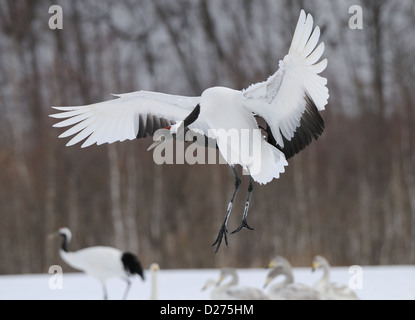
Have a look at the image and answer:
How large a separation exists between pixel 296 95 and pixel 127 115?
0.85 m

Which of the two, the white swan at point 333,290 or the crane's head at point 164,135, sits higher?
the crane's head at point 164,135

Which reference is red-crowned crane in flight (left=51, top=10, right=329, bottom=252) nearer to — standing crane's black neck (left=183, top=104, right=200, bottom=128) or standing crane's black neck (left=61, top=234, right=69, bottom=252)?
standing crane's black neck (left=183, top=104, right=200, bottom=128)

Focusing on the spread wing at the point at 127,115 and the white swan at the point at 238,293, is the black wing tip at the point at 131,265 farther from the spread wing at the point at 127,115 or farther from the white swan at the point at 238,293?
the spread wing at the point at 127,115

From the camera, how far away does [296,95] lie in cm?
271

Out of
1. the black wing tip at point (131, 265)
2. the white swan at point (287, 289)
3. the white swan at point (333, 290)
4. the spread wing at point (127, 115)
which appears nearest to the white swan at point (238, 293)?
the white swan at point (287, 289)

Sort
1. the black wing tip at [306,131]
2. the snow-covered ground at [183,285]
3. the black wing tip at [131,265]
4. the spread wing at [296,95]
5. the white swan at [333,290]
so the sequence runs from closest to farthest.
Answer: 1. the spread wing at [296,95]
2. the black wing tip at [306,131]
3. the white swan at [333,290]
4. the snow-covered ground at [183,285]
5. the black wing tip at [131,265]

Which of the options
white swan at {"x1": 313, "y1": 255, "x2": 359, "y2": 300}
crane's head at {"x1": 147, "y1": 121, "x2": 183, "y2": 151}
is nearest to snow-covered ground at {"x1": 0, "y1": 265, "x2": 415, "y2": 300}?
white swan at {"x1": 313, "y1": 255, "x2": 359, "y2": 300}

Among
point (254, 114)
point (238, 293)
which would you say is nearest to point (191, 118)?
point (254, 114)

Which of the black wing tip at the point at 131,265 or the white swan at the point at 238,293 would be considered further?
the black wing tip at the point at 131,265

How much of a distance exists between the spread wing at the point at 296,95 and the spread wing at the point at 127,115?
366 millimetres

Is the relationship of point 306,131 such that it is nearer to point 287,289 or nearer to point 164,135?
point 164,135

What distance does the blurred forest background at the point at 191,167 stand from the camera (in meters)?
8.64

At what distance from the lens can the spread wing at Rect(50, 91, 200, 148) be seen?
2992 millimetres
